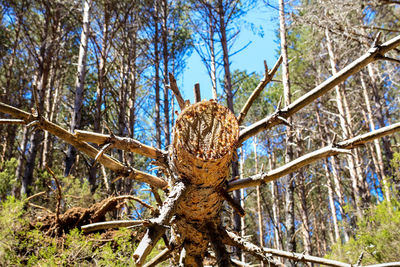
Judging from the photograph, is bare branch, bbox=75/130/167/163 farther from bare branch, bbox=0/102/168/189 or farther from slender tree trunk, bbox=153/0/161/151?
slender tree trunk, bbox=153/0/161/151

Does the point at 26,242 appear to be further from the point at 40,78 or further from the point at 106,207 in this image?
the point at 40,78

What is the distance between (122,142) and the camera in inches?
80.9

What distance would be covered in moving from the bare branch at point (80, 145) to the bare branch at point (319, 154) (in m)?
0.63

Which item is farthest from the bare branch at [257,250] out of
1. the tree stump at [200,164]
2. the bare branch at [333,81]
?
the bare branch at [333,81]

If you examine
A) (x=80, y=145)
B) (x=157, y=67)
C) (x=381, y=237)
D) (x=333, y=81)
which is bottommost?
(x=381, y=237)

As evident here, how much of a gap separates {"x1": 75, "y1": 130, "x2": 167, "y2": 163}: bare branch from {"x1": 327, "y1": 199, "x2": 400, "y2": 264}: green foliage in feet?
13.4

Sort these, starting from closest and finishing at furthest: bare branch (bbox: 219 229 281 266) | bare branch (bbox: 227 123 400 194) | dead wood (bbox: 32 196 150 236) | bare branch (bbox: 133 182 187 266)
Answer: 1. bare branch (bbox: 133 182 187 266)
2. bare branch (bbox: 227 123 400 194)
3. bare branch (bbox: 219 229 281 266)
4. dead wood (bbox: 32 196 150 236)

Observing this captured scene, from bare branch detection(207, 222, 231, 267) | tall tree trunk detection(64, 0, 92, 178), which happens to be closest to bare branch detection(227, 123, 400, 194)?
bare branch detection(207, 222, 231, 267)

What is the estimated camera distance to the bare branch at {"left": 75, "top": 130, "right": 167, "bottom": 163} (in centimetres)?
192

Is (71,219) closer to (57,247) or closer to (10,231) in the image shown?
(57,247)

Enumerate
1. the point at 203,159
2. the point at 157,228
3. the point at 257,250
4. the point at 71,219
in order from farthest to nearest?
1. the point at 71,219
2. the point at 257,250
3. the point at 203,159
4. the point at 157,228

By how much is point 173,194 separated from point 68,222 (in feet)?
5.91

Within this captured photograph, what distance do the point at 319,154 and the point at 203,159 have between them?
0.76m

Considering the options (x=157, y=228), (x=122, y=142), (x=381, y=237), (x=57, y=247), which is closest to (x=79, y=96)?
(x=57, y=247)
